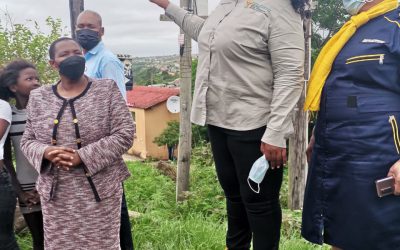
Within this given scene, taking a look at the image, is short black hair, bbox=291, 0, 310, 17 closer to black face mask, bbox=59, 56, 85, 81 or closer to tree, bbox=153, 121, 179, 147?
black face mask, bbox=59, 56, 85, 81

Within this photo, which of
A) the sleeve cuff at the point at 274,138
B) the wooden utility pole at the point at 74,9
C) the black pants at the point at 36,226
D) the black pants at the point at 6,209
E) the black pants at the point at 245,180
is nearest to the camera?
the sleeve cuff at the point at 274,138

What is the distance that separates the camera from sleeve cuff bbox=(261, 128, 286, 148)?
209cm

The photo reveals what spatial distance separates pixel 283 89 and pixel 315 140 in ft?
0.98

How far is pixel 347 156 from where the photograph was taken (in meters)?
1.93

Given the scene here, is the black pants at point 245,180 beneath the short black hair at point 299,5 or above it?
beneath

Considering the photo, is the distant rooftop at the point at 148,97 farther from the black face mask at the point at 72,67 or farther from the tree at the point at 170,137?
the black face mask at the point at 72,67

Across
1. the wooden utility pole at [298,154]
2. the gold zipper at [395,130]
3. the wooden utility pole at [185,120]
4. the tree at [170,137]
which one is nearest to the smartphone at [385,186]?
the gold zipper at [395,130]

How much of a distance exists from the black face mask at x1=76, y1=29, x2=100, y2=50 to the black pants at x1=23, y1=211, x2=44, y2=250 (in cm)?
115

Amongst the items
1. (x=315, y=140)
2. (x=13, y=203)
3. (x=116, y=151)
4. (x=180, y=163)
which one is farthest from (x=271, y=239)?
(x=180, y=163)

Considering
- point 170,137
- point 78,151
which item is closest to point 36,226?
point 78,151

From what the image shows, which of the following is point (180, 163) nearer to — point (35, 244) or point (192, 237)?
point (192, 237)

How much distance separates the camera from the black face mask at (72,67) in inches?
91.2

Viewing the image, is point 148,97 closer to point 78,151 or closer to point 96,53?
point 96,53

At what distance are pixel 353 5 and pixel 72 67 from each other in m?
1.45
